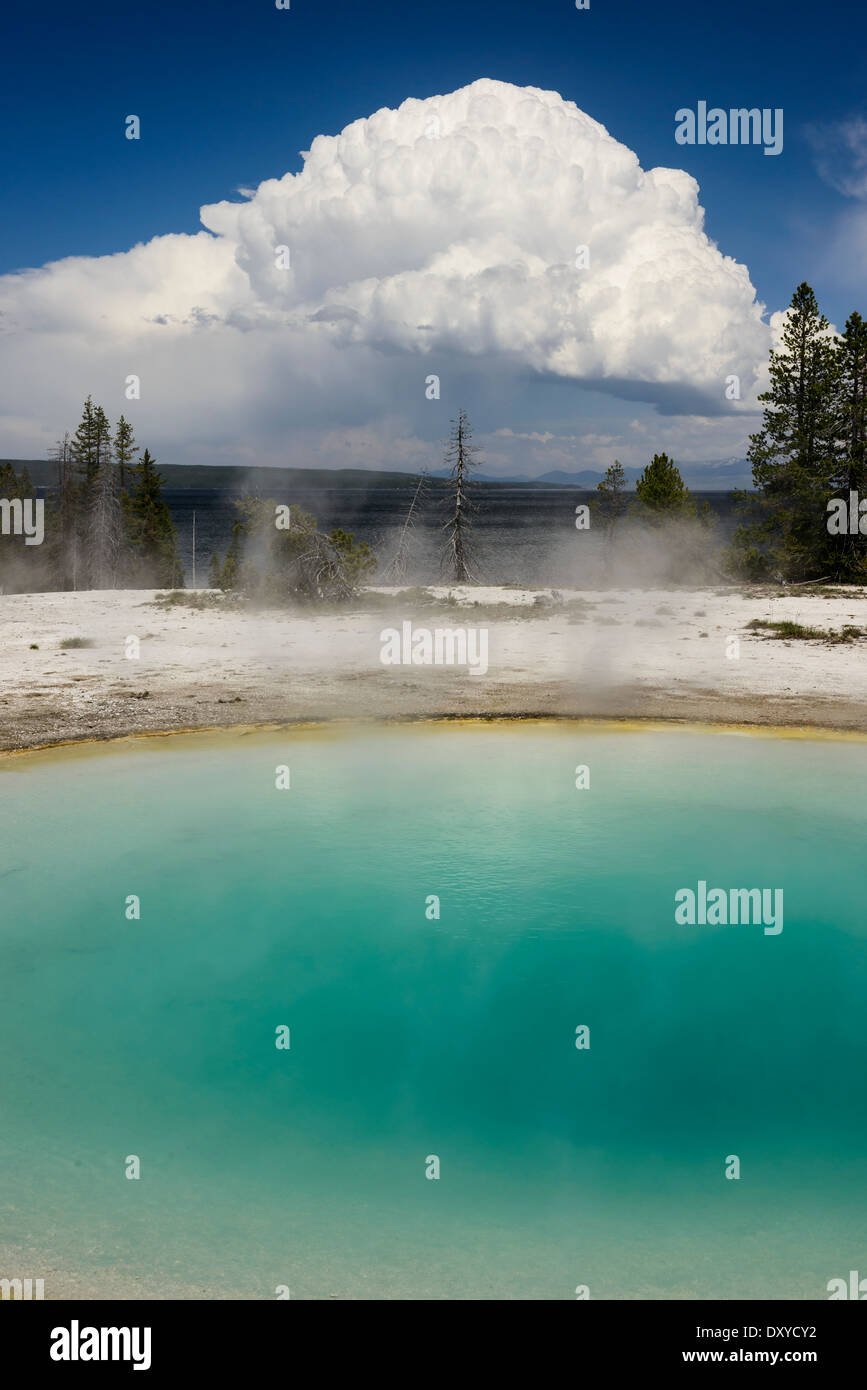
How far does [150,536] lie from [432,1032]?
56.4 metres

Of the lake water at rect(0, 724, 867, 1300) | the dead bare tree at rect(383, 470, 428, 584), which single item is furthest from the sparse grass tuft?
the dead bare tree at rect(383, 470, 428, 584)

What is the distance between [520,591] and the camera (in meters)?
29.6

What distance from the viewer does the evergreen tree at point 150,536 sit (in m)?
55.3

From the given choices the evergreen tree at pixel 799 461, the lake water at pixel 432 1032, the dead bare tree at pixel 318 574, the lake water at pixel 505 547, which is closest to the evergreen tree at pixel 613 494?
the lake water at pixel 505 547

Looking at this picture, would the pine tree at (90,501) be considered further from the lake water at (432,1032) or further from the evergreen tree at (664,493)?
the lake water at (432,1032)

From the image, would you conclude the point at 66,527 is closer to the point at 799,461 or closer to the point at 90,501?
the point at 90,501

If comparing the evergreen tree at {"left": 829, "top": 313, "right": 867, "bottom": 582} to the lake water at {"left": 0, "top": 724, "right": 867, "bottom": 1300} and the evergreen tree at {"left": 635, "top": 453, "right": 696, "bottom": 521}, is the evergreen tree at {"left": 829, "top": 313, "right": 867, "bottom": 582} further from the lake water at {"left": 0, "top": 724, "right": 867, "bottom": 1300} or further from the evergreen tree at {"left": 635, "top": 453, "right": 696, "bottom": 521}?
the lake water at {"left": 0, "top": 724, "right": 867, "bottom": 1300}

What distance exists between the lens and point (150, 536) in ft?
197

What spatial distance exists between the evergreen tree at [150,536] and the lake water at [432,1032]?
44.4 metres

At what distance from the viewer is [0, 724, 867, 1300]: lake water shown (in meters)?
5.08

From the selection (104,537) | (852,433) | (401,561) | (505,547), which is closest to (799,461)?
(852,433)

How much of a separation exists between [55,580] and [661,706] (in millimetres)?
46486

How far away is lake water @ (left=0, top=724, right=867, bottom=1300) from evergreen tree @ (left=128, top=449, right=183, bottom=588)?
146 feet
